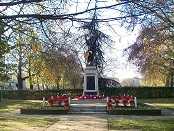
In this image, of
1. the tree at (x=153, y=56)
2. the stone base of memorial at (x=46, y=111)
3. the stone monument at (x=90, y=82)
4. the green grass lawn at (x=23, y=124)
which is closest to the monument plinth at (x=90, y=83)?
the stone monument at (x=90, y=82)

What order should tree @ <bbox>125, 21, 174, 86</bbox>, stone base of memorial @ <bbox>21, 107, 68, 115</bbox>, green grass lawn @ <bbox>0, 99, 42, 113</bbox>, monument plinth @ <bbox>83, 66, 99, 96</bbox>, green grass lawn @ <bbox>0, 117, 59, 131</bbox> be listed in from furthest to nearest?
1. monument plinth @ <bbox>83, 66, 99, 96</bbox>
2. green grass lawn @ <bbox>0, 99, 42, 113</bbox>
3. tree @ <bbox>125, 21, 174, 86</bbox>
4. stone base of memorial @ <bbox>21, 107, 68, 115</bbox>
5. green grass lawn @ <bbox>0, 117, 59, 131</bbox>


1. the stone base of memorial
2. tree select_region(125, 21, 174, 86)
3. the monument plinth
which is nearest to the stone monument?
the monument plinth

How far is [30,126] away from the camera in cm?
1283

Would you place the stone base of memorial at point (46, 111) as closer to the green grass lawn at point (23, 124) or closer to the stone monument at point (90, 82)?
the green grass lawn at point (23, 124)

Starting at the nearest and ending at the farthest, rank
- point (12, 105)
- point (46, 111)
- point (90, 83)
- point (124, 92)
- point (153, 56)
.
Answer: point (46, 111) < point (153, 56) < point (12, 105) < point (90, 83) < point (124, 92)

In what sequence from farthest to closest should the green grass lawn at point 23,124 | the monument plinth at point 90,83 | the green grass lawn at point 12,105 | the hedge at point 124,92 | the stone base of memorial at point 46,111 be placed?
the hedge at point 124,92
the monument plinth at point 90,83
the green grass lawn at point 12,105
the stone base of memorial at point 46,111
the green grass lawn at point 23,124

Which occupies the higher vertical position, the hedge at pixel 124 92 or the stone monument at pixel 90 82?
the stone monument at pixel 90 82

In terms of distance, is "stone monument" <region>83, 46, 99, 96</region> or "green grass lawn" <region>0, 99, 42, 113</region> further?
"stone monument" <region>83, 46, 99, 96</region>

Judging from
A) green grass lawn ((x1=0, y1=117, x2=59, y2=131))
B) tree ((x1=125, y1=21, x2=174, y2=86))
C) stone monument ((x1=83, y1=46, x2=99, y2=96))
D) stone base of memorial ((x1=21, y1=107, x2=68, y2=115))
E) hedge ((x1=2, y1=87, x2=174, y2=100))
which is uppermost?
tree ((x1=125, y1=21, x2=174, y2=86))

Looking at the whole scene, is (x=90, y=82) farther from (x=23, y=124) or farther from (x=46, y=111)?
(x=23, y=124)

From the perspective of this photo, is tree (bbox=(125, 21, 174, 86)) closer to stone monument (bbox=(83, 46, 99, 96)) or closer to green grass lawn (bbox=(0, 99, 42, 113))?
stone monument (bbox=(83, 46, 99, 96))

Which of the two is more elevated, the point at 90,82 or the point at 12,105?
the point at 90,82

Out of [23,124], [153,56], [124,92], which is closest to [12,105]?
[153,56]

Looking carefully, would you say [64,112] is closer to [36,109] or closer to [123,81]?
[36,109]
